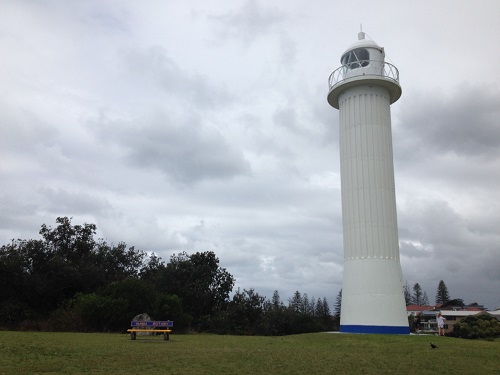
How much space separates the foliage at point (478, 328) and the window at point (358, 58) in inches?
784

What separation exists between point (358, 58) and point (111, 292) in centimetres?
2422

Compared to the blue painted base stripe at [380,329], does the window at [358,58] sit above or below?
above

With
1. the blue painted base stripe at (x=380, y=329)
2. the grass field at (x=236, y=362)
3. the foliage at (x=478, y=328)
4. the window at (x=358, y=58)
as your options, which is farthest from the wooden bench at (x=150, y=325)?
the foliage at (x=478, y=328)

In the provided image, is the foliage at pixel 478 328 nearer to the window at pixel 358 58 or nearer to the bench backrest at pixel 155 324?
the window at pixel 358 58

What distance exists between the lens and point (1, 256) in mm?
35219

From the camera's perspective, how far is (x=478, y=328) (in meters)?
31.1

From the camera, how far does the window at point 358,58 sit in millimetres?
29594

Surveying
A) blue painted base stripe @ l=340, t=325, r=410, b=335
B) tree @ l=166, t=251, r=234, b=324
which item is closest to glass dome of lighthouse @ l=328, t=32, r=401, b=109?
blue painted base stripe @ l=340, t=325, r=410, b=335

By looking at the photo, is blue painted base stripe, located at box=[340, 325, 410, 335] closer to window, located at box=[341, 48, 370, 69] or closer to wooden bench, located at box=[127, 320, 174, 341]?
wooden bench, located at box=[127, 320, 174, 341]

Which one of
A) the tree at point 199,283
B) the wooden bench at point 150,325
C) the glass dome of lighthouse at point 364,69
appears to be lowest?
the wooden bench at point 150,325

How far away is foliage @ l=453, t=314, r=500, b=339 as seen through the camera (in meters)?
30.5

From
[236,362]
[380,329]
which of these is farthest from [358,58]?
[236,362]

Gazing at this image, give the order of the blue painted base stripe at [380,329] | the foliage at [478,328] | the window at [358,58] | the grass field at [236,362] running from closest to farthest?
the grass field at [236,362] → the blue painted base stripe at [380,329] → the window at [358,58] → the foliage at [478,328]

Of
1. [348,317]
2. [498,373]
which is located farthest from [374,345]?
[498,373]
